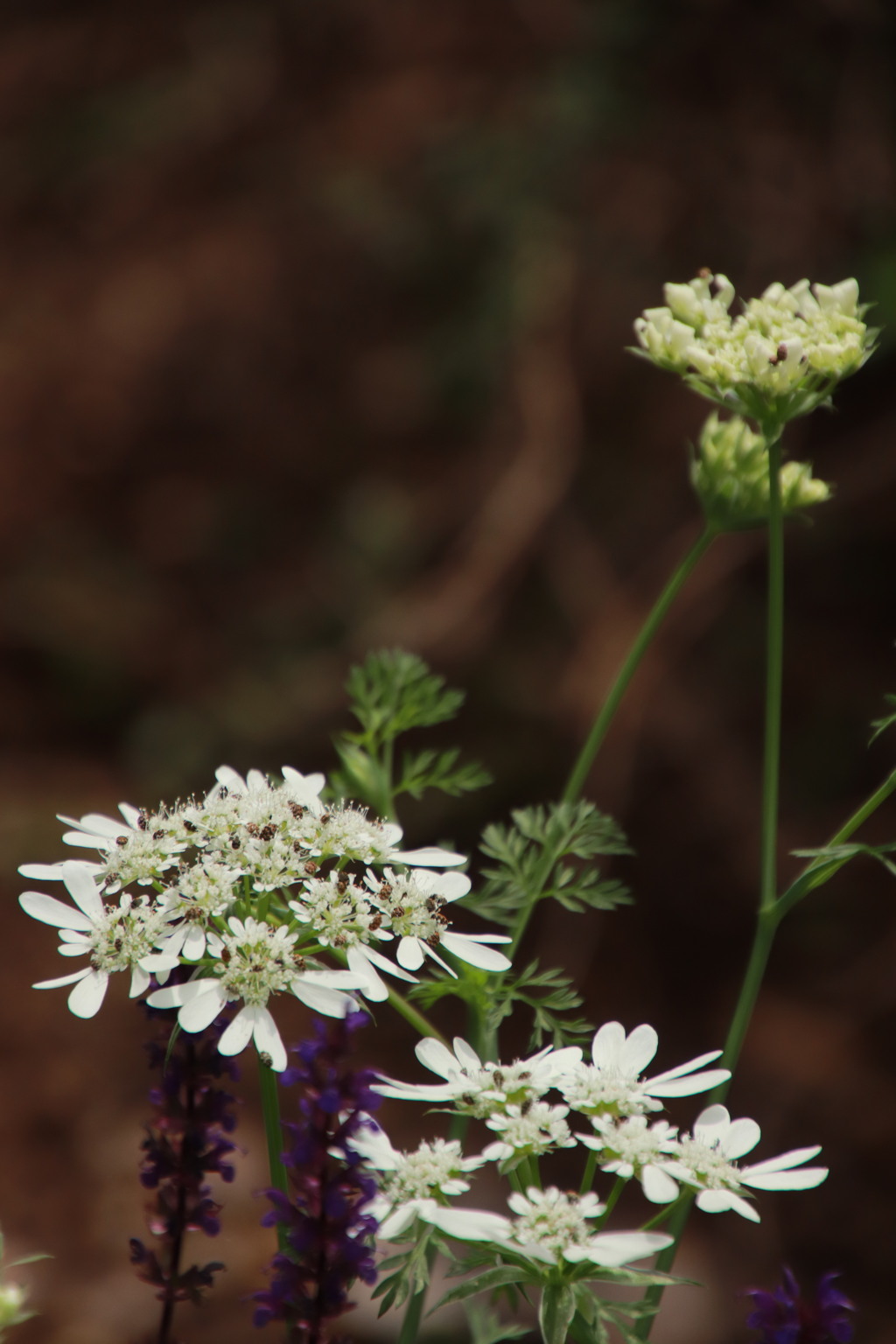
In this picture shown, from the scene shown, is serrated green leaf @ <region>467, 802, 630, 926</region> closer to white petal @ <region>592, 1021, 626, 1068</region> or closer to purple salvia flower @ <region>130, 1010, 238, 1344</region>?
white petal @ <region>592, 1021, 626, 1068</region>

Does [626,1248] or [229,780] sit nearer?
[626,1248]

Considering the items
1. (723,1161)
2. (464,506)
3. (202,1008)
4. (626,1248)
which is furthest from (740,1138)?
(464,506)

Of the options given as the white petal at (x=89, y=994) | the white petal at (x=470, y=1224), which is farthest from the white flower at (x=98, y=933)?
the white petal at (x=470, y=1224)

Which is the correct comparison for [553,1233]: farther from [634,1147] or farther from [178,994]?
[178,994]

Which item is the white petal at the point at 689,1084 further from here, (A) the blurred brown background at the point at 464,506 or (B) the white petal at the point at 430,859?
(A) the blurred brown background at the point at 464,506

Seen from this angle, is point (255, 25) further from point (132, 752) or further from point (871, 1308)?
point (871, 1308)

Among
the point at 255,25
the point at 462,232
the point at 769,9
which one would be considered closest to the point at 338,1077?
the point at 769,9
